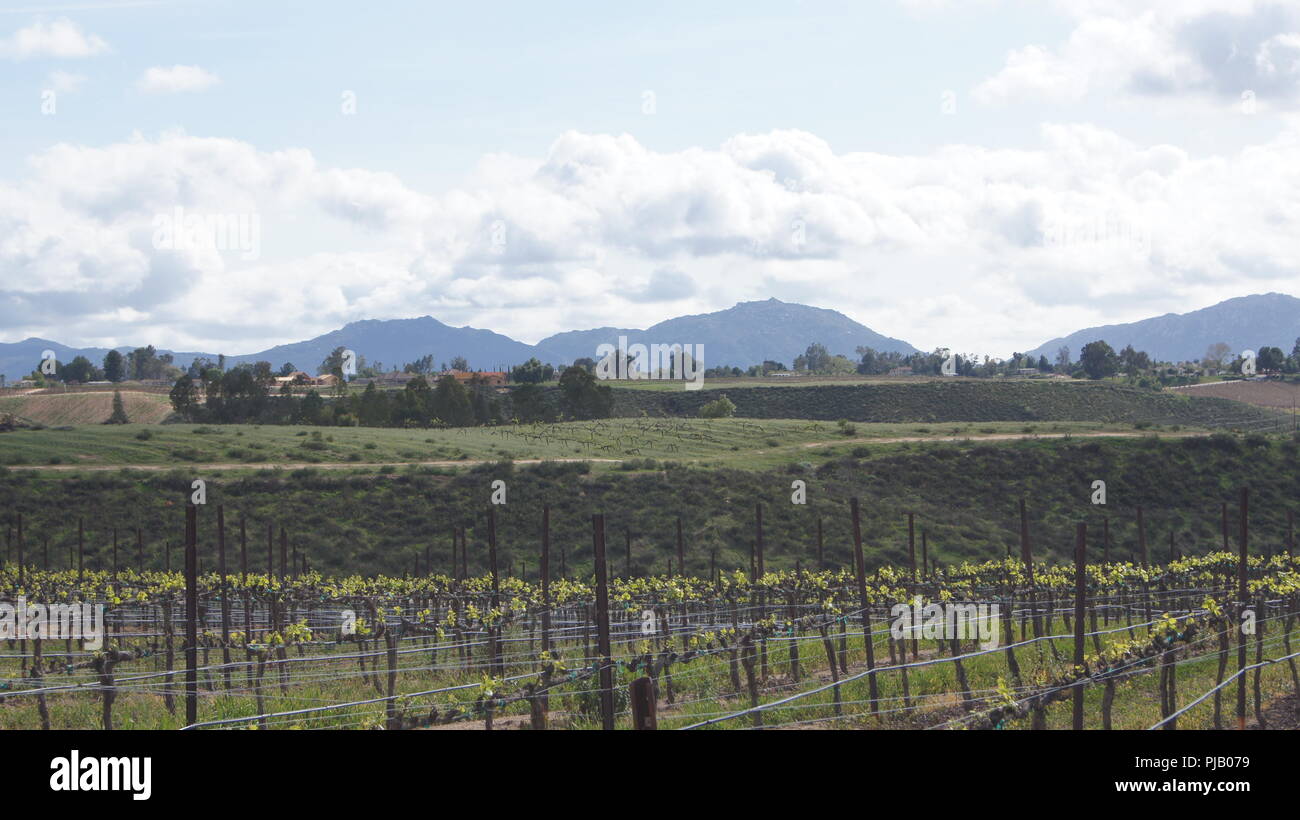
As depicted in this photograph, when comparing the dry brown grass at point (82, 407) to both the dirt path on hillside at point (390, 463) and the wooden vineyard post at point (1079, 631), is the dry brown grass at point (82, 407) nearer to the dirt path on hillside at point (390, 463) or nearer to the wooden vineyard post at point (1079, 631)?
the dirt path on hillside at point (390, 463)

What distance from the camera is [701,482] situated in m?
52.4

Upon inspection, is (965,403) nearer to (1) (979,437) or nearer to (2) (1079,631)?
(1) (979,437)

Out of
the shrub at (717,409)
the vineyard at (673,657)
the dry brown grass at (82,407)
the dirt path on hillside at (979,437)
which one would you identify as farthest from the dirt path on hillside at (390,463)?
the dry brown grass at (82,407)

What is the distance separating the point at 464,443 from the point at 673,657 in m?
57.0

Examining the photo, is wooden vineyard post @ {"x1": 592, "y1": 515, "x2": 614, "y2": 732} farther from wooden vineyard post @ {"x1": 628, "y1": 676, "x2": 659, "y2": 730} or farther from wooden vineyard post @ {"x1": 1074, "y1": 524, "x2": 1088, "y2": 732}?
wooden vineyard post @ {"x1": 1074, "y1": 524, "x2": 1088, "y2": 732}

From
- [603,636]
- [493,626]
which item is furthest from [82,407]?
[603,636]

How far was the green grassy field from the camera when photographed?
59.3m

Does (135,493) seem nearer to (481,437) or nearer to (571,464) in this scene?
(571,464)

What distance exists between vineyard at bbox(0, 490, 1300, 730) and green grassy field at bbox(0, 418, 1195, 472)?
31.9m

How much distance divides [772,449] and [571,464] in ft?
60.3

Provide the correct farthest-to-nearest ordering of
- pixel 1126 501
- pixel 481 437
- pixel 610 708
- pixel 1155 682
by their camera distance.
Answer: pixel 481 437 → pixel 1126 501 → pixel 1155 682 → pixel 610 708

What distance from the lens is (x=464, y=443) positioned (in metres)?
70.5
